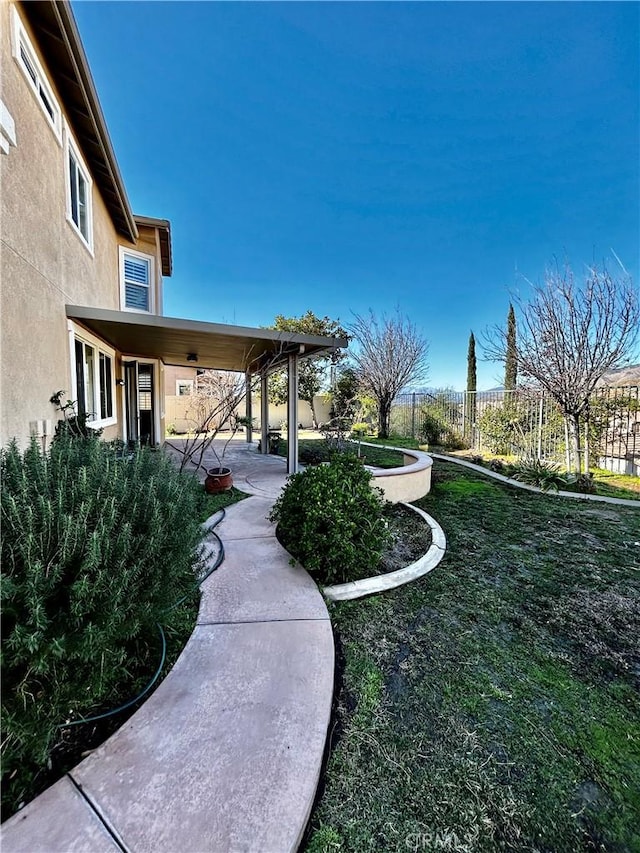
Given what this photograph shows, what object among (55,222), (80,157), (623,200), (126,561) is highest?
(623,200)

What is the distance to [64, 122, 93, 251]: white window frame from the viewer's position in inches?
219

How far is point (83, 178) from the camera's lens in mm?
6551

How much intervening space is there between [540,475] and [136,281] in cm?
1168

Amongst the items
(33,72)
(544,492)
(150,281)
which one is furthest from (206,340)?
(544,492)

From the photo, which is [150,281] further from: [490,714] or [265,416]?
[490,714]

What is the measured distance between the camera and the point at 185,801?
156cm

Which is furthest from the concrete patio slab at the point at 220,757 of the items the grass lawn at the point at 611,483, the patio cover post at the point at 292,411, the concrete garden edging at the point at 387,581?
the grass lawn at the point at 611,483

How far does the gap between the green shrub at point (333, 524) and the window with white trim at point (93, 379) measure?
12.0 ft

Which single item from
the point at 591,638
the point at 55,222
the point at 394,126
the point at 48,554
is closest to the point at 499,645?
the point at 591,638

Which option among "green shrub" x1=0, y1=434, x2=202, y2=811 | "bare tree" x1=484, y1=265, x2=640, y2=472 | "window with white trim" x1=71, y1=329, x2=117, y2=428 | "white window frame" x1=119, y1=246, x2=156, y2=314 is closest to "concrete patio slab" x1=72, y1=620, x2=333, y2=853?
"green shrub" x1=0, y1=434, x2=202, y2=811

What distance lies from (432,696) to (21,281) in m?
5.33

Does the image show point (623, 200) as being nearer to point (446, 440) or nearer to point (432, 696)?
point (446, 440)

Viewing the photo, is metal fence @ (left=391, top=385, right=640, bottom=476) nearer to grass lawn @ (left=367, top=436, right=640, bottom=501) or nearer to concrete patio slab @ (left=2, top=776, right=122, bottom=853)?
grass lawn @ (left=367, top=436, right=640, bottom=501)

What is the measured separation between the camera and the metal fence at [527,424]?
8.77 meters
